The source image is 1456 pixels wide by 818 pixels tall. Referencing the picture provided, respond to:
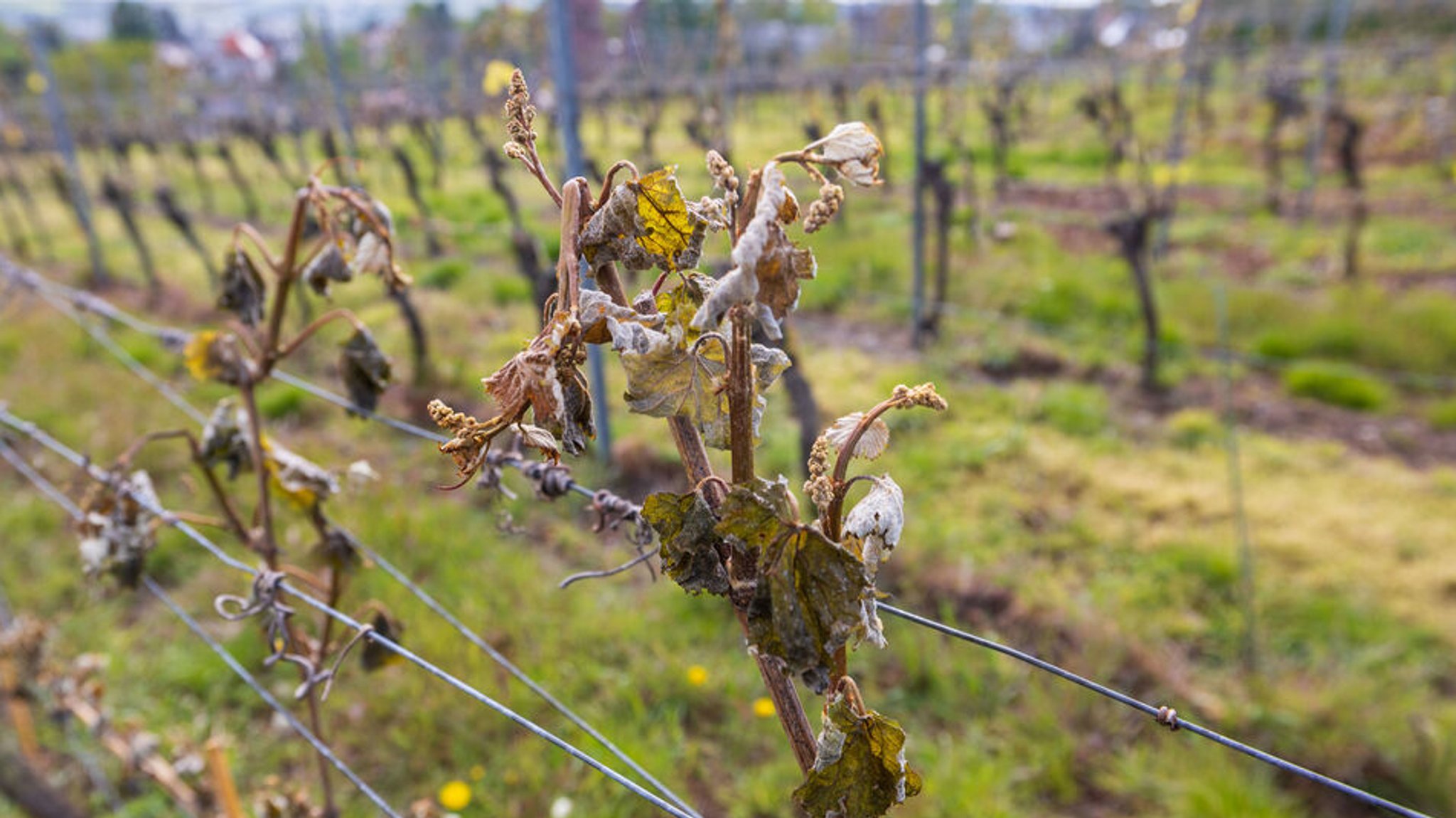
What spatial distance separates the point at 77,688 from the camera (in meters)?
2.45

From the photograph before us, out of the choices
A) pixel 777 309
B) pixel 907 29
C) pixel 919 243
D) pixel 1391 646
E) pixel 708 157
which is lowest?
pixel 1391 646

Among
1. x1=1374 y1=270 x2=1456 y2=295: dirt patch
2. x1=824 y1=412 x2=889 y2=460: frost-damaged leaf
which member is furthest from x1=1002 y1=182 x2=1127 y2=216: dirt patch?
x1=824 y1=412 x2=889 y2=460: frost-damaged leaf

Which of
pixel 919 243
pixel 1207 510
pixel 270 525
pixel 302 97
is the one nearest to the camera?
pixel 270 525

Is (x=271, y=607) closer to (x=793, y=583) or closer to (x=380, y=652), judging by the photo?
(x=380, y=652)

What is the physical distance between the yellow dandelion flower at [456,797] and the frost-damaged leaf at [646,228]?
1.99 m

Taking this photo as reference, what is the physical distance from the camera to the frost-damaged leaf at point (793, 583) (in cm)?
65

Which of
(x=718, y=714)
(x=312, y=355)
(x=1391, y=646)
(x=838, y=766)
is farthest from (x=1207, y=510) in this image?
(x=312, y=355)

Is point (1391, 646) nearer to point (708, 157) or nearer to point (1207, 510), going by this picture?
point (1207, 510)

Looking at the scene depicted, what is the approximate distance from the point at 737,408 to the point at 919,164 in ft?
15.9

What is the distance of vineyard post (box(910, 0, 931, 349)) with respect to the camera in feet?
16.3

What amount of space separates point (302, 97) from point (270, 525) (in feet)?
69.3

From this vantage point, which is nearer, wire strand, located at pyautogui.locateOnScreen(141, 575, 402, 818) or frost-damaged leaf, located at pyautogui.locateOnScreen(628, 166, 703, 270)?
frost-damaged leaf, located at pyautogui.locateOnScreen(628, 166, 703, 270)

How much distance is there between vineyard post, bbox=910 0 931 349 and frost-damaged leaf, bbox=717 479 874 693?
470 centimetres

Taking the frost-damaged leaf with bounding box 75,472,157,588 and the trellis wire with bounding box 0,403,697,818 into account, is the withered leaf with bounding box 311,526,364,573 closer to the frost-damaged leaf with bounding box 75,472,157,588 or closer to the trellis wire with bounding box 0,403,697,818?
the trellis wire with bounding box 0,403,697,818
